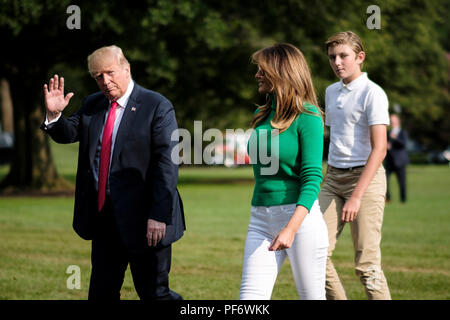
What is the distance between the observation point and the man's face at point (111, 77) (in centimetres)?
423

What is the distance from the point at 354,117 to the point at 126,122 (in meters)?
1.79

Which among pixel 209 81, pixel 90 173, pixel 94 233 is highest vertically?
pixel 209 81

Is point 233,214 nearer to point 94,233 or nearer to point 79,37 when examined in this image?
point 79,37

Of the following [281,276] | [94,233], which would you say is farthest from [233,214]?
[94,233]

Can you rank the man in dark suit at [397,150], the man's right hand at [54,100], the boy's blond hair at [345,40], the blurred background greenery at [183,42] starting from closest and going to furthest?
the man's right hand at [54,100] → the boy's blond hair at [345,40] → the man in dark suit at [397,150] → the blurred background greenery at [183,42]

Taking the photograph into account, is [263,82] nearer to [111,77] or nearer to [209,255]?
[111,77]

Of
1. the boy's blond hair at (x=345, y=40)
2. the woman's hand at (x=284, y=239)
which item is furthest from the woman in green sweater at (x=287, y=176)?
the boy's blond hair at (x=345, y=40)

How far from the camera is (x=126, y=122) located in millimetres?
4305

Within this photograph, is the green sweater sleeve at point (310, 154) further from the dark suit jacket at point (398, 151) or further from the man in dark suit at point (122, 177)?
the dark suit jacket at point (398, 151)

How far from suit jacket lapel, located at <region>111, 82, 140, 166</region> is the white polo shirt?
1.65 metres

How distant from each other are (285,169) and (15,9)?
13995 mm

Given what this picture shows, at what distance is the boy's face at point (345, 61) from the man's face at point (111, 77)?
1.60 metres

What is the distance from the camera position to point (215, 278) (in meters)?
7.50

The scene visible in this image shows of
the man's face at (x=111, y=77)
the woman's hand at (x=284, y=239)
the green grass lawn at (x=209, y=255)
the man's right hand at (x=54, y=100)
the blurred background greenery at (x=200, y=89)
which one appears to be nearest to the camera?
the woman's hand at (x=284, y=239)
